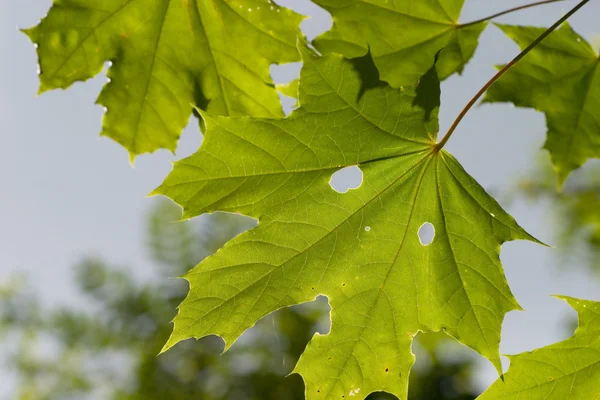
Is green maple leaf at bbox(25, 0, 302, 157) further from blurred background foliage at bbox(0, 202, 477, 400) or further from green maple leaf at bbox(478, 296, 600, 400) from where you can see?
blurred background foliage at bbox(0, 202, 477, 400)

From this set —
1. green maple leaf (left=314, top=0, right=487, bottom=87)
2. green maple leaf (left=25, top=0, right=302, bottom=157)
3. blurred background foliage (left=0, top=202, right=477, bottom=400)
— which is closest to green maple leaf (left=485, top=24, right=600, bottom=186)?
green maple leaf (left=314, top=0, right=487, bottom=87)

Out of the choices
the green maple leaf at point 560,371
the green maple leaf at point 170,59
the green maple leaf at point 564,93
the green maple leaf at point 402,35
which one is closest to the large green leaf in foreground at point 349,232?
the green maple leaf at point 560,371

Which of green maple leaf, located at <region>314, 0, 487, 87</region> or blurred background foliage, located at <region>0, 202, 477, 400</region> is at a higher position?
green maple leaf, located at <region>314, 0, 487, 87</region>

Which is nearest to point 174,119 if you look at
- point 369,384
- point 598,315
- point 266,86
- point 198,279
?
point 266,86

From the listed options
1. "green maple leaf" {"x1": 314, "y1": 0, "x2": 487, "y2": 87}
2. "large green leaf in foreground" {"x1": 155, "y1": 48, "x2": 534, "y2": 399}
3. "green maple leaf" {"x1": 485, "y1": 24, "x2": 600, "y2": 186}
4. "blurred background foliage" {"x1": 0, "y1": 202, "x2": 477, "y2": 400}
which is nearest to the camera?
"large green leaf in foreground" {"x1": 155, "y1": 48, "x2": 534, "y2": 399}

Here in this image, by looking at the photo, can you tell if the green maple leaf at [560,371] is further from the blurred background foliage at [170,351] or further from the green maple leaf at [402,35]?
the blurred background foliage at [170,351]

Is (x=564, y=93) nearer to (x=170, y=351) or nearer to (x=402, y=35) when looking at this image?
(x=402, y=35)

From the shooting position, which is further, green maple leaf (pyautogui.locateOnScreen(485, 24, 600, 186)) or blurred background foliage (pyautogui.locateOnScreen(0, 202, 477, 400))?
blurred background foliage (pyautogui.locateOnScreen(0, 202, 477, 400))
